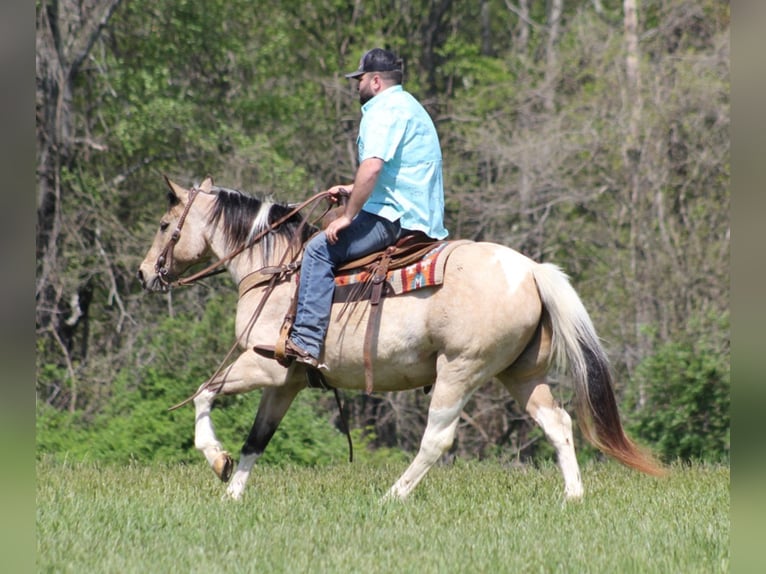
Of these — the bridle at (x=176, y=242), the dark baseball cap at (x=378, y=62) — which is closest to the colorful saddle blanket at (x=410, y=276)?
the bridle at (x=176, y=242)

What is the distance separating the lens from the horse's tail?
661cm

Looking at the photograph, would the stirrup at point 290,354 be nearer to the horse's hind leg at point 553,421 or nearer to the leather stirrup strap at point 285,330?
the leather stirrup strap at point 285,330

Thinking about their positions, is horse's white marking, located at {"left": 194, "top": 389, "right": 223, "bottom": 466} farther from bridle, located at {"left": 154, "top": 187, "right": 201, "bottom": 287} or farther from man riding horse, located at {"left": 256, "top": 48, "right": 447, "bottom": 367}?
bridle, located at {"left": 154, "top": 187, "right": 201, "bottom": 287}

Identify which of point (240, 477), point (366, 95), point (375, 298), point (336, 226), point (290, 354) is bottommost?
point (240, 477)

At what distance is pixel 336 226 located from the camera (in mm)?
6594

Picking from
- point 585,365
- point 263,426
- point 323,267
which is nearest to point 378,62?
point 323,267

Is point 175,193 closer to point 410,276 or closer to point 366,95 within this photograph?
point 366,95

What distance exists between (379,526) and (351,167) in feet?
37.1

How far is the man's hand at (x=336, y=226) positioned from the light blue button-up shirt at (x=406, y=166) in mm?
249

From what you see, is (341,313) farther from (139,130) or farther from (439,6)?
(439,6)

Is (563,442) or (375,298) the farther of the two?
(563,442)

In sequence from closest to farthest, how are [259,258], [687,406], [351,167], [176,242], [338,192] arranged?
[338,192], [259,258], [176,242], [687,406], [351,167]

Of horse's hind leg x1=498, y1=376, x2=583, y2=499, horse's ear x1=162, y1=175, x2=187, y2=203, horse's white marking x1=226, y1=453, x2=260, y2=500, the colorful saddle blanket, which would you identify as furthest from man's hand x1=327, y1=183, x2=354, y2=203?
horse's white marking x1=226, y1=453, x2=260, y2=500

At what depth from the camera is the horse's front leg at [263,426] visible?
23.1ft
